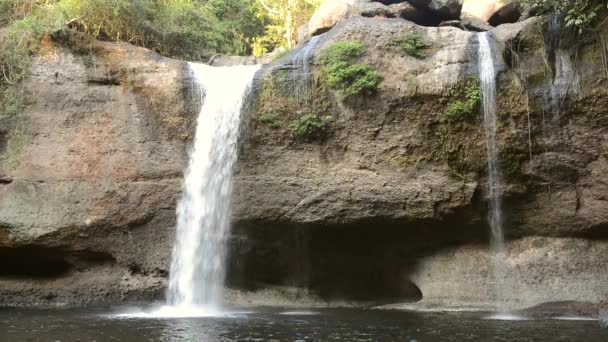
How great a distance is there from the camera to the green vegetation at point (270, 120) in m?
11.6

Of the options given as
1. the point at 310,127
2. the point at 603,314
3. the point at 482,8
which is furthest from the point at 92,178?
the point at 482,8

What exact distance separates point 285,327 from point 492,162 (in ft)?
17.5

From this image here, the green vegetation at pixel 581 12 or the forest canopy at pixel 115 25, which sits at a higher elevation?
the forest canopy at pixel 115 25

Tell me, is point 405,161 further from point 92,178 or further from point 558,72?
point 92,178

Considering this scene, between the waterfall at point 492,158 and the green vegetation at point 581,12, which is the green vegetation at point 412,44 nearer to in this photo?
the waterfall at point 492,158

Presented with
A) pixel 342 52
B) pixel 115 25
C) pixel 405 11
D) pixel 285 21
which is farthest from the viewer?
pixel 285 21

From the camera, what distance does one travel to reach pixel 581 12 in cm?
1070

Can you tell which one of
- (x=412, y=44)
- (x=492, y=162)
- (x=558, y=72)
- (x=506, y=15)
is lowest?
(x=492, y=162)

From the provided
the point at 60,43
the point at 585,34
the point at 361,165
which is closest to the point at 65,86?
the point at 60,43

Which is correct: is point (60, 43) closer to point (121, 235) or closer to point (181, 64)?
point (181, 64)

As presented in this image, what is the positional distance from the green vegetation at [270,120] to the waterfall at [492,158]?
3.98 m

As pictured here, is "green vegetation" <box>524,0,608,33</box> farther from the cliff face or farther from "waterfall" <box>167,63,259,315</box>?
"waterfall" <box>167,63,259,315</box>

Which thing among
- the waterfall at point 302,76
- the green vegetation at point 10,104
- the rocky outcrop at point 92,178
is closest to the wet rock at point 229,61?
the rocky outcrop at point 92,178

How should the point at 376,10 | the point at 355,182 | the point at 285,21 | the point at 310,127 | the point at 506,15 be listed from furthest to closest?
1. the point at 285,21
2. the point at 506,15
3. the point at 376,10
4. the point at 310,127
5. the point at 355,182
